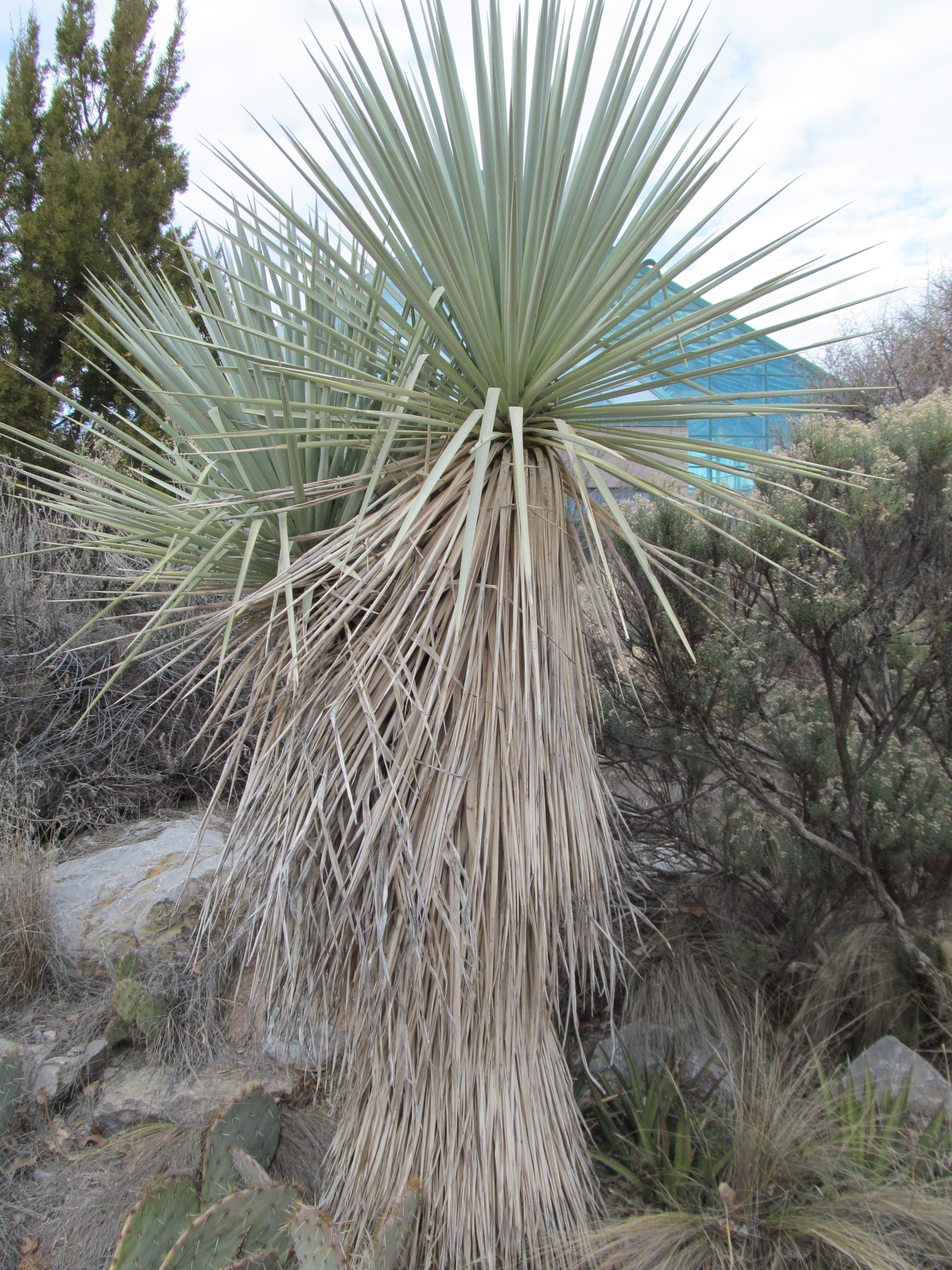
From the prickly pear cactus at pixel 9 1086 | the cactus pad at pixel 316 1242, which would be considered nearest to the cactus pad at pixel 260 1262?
the cactus pad at pixel 316 1242

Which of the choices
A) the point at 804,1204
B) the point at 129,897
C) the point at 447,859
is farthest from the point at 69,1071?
the point at 804,1204

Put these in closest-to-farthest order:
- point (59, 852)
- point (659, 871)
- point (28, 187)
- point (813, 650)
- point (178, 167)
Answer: point (813, 650) → point (659, 871) → point (59, 852) → point (28, 187) → point (178, 167)

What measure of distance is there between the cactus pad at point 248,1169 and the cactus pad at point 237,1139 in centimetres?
7

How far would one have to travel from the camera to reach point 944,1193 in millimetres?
2111

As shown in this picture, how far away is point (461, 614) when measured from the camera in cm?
176

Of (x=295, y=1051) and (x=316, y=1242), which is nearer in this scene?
(x=316, y=1242)

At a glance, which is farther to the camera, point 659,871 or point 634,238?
point 659,871

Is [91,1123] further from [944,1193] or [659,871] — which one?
[944,1193]

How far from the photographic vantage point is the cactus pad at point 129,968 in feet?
10.8

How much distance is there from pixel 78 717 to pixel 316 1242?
3964 millimetres

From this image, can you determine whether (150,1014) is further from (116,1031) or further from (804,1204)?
(804,1204)

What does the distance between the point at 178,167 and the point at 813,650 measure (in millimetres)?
7859

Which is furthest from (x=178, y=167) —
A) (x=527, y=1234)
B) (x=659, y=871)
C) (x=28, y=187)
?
(x=527, y=1234)

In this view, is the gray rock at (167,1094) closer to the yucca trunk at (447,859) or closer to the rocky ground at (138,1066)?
the rocky ground at (138,1066)
